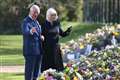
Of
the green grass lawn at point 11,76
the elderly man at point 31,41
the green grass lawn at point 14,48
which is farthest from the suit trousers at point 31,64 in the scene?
the green grass lawn at point 14,48

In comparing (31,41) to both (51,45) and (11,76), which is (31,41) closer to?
(51,45)

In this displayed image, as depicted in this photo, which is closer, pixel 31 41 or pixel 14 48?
pixel 31 41

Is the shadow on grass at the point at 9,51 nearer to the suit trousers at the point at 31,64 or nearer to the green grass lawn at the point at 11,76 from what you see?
the green grass lawn at the point at 11,76

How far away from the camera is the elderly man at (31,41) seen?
43.4ft

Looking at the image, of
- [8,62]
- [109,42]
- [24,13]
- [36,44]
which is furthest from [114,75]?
[24,13]

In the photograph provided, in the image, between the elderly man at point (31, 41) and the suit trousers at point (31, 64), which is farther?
the suit trousers at point (31, 64)

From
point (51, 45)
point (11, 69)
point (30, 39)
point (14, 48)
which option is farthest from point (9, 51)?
point (30, 39)

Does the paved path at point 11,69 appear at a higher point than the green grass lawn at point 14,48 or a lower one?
higher

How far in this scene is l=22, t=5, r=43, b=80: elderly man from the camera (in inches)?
521

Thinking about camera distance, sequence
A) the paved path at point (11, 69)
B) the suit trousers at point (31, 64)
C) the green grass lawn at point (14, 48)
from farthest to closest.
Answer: the green grass lawn at point (14, 48)
the paved path at point (11, 69)
the suit trousers at point (31, 64)

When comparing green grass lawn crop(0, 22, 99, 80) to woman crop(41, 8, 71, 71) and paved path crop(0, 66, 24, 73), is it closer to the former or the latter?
paved path crop(0, 66, 24, 73)

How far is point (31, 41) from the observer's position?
13.3 meters

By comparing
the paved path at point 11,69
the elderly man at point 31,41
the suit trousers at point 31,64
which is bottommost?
the paved path at point 11,69

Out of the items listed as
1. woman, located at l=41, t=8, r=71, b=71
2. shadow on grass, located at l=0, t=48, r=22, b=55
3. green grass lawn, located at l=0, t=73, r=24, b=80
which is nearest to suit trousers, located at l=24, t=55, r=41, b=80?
woman, located at l=41, t=8, r=71, b=71
